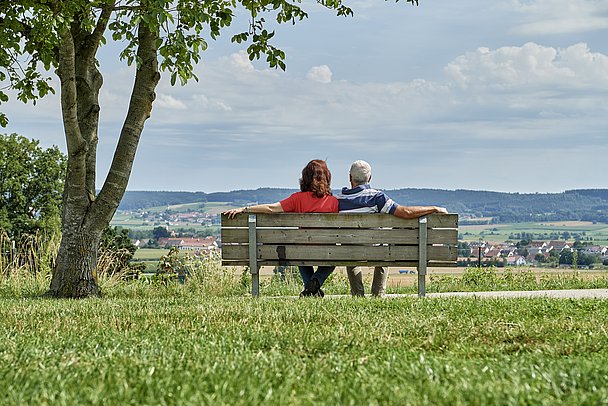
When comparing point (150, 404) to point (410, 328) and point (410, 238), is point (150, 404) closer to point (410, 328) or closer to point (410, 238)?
point (410, 328)

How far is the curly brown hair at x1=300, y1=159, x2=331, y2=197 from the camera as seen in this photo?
10062 millimetres

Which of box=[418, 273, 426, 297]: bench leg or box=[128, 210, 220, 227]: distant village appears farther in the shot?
box=[128, 210, 220, 227]: distant village

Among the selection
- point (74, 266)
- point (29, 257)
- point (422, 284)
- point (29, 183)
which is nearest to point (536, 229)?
point (29, 183)

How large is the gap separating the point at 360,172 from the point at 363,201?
14.4 inches

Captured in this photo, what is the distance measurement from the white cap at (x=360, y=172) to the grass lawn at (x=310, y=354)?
8.34ft

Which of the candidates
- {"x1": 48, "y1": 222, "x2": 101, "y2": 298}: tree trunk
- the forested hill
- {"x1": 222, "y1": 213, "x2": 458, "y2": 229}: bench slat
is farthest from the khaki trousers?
the forested hill

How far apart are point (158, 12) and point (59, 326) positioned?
11.6 ft

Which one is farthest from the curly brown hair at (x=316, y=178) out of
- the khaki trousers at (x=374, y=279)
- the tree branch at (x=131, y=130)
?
the tree branch at (x=131, y=130)

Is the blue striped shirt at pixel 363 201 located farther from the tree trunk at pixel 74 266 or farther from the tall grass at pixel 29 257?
the tall grass at pixel 29 257

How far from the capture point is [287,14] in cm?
1191

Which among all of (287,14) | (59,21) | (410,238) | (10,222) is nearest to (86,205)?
(59,21)

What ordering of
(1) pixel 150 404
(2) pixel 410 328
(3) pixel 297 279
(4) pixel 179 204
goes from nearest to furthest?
(1) pixel 150 404 < (2) pixel 410 328 < (3) pixel 297 279 < (4) pixel 179 204

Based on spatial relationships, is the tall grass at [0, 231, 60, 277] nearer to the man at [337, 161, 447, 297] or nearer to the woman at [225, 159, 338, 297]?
the woman at [225, 159, 338, 297]

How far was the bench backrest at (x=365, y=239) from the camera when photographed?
392 inches
